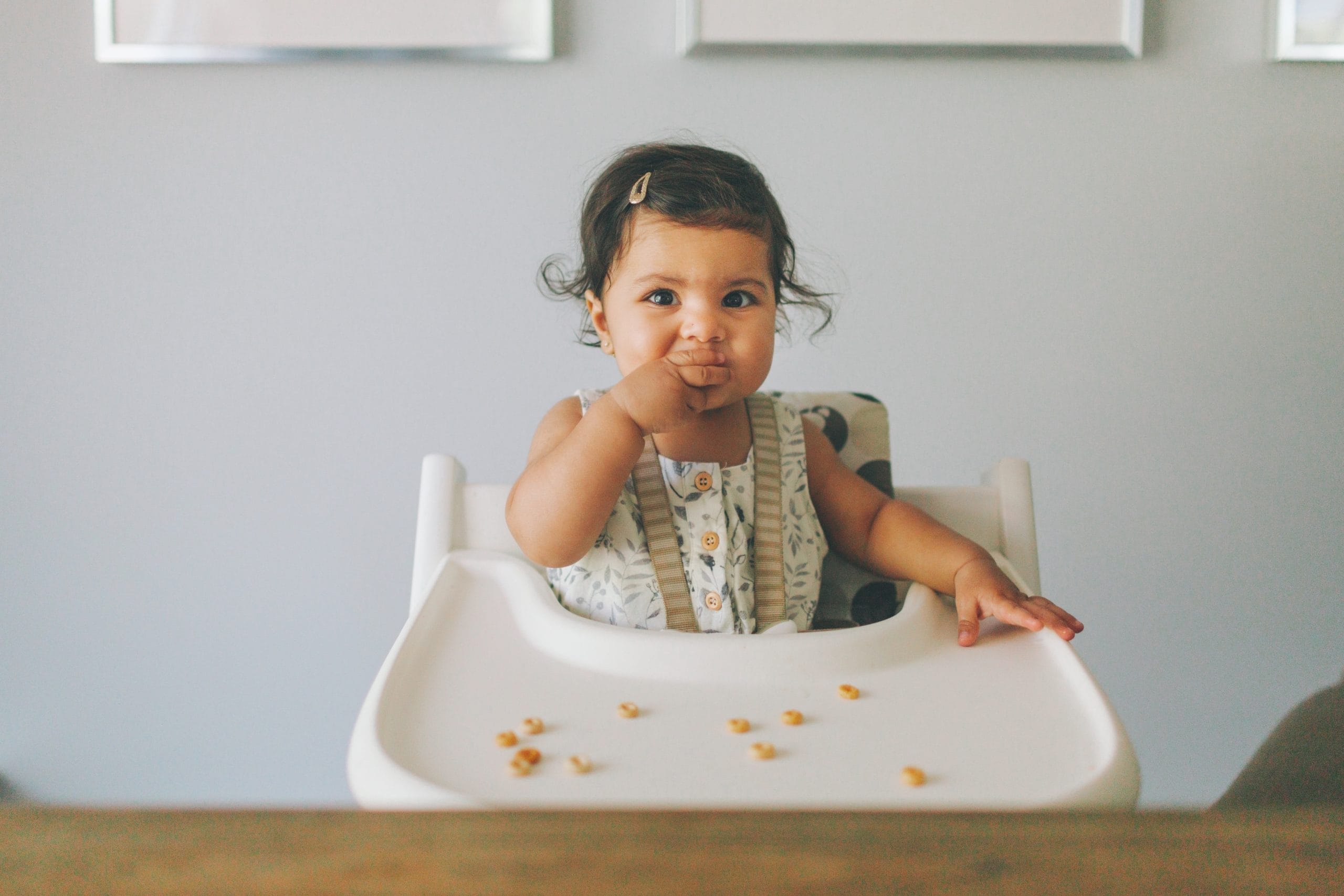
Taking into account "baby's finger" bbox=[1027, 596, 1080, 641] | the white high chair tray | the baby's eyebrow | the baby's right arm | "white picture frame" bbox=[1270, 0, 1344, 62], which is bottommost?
the white high chair tray

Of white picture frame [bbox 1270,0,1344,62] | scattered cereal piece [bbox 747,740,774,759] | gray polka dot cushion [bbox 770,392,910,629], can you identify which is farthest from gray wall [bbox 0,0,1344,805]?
scattered cereal piece [bbox 747,740,774,759]

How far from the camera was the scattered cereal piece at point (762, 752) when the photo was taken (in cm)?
49

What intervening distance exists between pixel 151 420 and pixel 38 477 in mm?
160

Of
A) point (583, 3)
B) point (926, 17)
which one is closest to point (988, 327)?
point (926, 17)

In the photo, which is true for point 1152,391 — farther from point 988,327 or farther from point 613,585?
point 613,585

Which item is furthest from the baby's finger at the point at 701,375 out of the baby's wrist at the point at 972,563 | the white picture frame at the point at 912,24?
the white picture frame at the point at 912,24

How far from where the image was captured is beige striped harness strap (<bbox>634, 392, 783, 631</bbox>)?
762 millimetres

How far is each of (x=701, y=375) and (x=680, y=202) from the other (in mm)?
146

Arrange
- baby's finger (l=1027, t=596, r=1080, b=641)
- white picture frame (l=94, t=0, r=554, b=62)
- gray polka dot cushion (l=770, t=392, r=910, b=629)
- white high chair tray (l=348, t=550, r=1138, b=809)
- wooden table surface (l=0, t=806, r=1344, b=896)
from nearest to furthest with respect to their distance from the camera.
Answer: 1. wooden table surface (l=0, t=806, r=1344, b=896)
2. white high chair tray (l=348, t=550, r=1138, b=809)
3. baby's finger (l=1027, t=596, r=1080, b=641)
4. gray polka dot cushion (l=770, t=392, r=910, b=629)
5. white picture frame (l=94, t=0, r=554, b=62)

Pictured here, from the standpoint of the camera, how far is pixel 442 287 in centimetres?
117

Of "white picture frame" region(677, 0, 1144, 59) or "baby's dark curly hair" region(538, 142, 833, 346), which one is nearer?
"baby's dark curly hair" region(538, 142, 833, 346)

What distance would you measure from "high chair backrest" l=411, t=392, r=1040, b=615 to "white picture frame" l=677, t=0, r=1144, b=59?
1.85 feet

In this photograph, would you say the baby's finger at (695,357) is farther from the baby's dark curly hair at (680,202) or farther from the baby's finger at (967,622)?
the baby's finger at (967,622)

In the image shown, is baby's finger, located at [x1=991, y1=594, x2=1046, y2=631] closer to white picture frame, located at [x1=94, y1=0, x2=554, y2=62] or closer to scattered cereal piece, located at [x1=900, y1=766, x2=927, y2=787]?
scattered cereal piece, located at [x1=900, y1=766, x2=927, y2=787]
